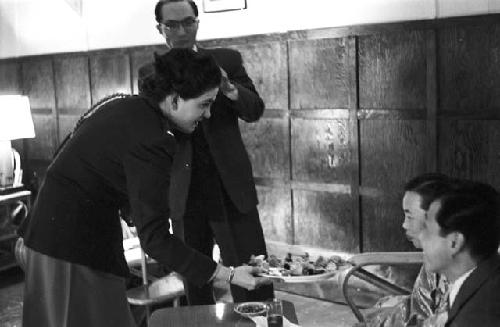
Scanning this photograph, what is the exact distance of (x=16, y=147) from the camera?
249 inches

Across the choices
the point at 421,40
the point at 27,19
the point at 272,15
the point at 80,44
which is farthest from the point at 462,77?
the point at 27,19

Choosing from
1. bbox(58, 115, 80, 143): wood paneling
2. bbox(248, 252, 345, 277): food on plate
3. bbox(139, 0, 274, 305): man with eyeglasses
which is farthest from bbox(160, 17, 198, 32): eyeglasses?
bbox(58, 115, 80, 143): wood paneling

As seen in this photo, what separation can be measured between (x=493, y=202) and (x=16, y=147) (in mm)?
5197

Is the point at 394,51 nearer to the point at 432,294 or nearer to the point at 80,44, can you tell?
the point at 432,294

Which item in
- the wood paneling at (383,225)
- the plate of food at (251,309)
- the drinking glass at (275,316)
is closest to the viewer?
the drinking glass at (275,316)

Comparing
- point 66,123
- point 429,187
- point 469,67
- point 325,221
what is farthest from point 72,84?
point 429,187

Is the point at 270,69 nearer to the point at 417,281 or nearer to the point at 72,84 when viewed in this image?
the point at 72,84

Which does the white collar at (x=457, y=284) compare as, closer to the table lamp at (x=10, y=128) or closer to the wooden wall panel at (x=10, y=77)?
the table lamp at (x=10, y=128)

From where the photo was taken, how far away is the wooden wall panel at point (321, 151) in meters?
4.36

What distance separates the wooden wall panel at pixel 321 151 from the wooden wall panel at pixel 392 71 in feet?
0.84

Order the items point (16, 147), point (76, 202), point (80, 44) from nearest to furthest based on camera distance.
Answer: point (76, 202) < point (80, 44) < point (16, 147)

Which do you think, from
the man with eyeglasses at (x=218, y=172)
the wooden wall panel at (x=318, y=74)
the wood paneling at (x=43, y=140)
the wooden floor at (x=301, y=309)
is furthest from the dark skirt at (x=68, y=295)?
the wood paneling at (x=43, y=140)

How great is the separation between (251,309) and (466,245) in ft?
2.78

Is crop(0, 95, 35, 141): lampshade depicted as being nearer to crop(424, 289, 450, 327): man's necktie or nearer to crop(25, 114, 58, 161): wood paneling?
crop(25, 114, 58, 161): wood paneling
